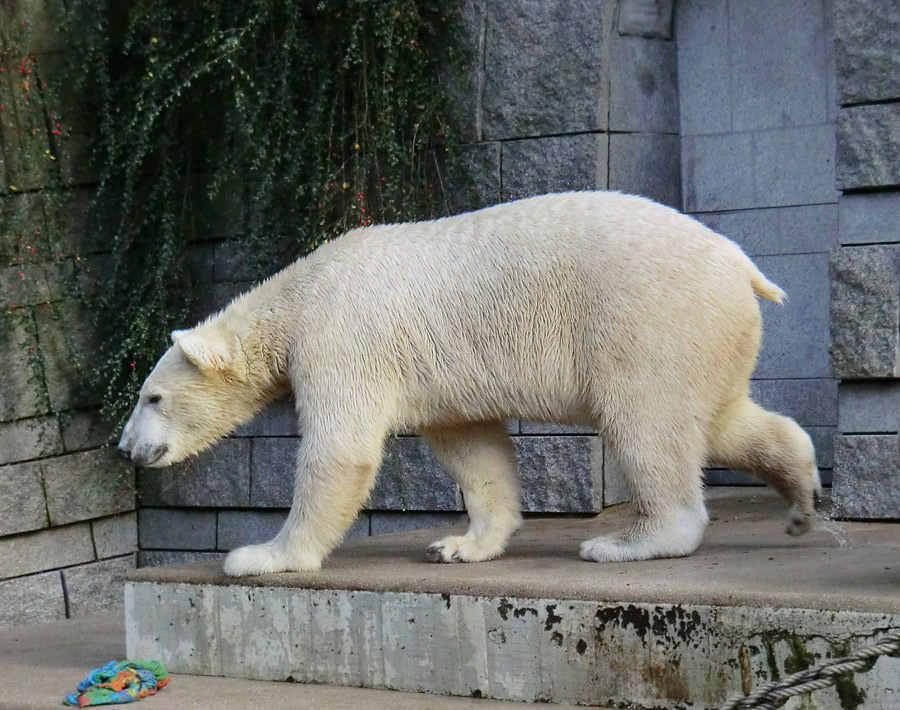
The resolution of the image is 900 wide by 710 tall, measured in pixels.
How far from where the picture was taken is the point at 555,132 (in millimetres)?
5512

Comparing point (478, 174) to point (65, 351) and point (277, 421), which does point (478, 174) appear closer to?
point (277, 421)

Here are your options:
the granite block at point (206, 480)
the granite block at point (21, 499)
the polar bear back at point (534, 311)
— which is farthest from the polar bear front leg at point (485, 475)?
the granite block at point (21, 499)

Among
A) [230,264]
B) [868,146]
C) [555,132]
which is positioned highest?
[555,132]

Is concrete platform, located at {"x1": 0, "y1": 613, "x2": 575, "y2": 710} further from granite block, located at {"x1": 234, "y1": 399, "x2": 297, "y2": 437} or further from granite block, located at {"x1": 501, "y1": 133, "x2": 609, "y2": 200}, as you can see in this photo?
granite block, located at {"x1": 501, "y1": 133, "x2": 609, "y2": 200}

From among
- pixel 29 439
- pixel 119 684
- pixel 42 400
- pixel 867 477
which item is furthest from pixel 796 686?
pixel 29 439

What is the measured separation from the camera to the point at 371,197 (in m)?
5.86

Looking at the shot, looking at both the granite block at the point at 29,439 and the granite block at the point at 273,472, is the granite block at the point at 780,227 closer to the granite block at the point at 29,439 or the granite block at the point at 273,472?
the granite block at the point at 273,472

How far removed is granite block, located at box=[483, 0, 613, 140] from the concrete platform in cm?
277

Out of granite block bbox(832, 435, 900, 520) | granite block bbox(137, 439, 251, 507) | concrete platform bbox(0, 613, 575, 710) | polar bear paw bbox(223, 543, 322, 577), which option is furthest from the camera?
granite block bbox(137, 439, 251, 507)

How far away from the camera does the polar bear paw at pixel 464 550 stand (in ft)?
13.3

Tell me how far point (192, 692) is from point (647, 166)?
3.10m

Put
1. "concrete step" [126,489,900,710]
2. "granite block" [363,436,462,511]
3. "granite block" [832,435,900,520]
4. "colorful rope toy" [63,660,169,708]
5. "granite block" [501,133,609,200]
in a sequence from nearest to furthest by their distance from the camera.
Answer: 1. "concrete step" [126,489,900,710]
2. "colorful rope toy" [63,660,169,708]
3. "granite block" [832,435,900,520]
4. "granite block" [501,133,609,200]
5. "granite block" [363,436,462,511]

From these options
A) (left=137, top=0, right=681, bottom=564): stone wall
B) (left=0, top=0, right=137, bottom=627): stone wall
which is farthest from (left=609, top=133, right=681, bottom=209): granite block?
(left=0, top=0, right=137, bottom=627): stone wall

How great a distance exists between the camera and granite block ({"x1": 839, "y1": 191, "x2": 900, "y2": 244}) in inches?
185
